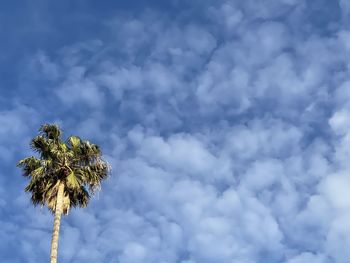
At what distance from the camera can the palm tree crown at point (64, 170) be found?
1473 inches

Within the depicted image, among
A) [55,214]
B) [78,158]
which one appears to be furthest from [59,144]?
[55,214]

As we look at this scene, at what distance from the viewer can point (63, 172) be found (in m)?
37.7

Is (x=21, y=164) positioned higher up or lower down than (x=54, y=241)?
higher up

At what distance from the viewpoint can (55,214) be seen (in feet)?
119

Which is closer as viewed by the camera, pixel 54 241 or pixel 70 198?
pixel 54 241

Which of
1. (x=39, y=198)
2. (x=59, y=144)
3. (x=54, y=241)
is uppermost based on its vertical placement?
(x=59, y=144)

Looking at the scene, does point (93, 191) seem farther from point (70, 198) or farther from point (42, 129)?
point (42, 129)

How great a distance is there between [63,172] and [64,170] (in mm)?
146

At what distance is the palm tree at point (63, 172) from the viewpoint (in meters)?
37.3

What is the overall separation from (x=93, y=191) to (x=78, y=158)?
A: 6.78ft

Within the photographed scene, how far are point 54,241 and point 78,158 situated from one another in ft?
19.0

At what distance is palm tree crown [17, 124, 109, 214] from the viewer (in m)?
37.4

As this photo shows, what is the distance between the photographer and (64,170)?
123 feet

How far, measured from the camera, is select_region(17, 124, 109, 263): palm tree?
37.3m
